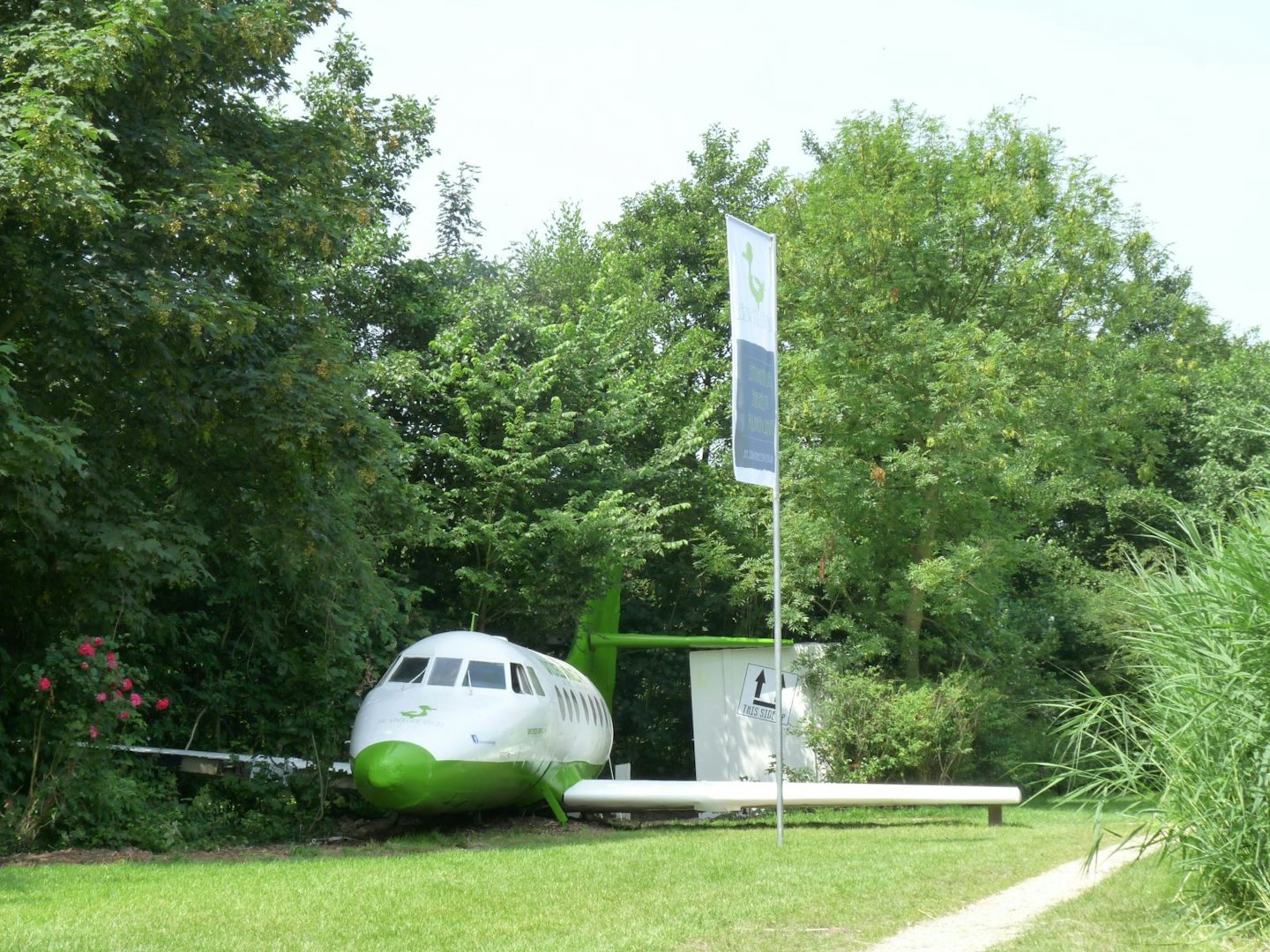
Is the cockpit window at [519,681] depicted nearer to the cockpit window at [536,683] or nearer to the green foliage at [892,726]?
the cockpit window at [536,683]

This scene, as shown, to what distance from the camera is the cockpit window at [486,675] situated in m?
16.3

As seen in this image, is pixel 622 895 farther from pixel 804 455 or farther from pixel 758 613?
pixel 758 613

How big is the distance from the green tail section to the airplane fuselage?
672cm

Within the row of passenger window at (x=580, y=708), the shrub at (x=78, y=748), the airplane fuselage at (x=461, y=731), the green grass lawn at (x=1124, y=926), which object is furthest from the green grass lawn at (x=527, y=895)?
the row of passenger window at (x=580, y=708)

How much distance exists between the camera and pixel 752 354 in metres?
15.5

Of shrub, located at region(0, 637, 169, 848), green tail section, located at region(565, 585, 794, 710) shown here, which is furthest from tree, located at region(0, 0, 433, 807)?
green tail section, located at region(565, 585, 794, 710)

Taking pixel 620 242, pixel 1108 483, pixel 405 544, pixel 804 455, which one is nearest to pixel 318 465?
pixel 405 544

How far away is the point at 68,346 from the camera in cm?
1338

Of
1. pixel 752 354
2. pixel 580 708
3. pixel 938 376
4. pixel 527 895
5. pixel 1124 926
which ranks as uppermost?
pixel 938 376

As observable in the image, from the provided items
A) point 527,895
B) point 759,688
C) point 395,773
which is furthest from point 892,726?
point 527,895

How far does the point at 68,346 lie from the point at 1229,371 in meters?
31.1

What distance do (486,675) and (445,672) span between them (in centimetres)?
54

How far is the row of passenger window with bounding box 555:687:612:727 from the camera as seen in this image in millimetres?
18828

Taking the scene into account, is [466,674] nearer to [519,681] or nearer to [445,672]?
[445,672]
